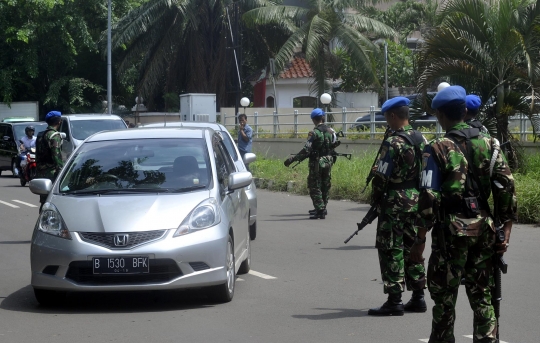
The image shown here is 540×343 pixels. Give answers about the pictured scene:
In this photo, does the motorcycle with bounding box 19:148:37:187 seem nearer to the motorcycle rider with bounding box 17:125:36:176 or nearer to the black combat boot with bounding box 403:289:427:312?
the motorcycle rider with bounding box 17:125:36:176

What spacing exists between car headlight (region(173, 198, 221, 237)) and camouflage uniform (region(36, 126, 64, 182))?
4.85 metres

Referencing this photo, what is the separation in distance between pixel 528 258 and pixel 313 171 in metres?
4.50

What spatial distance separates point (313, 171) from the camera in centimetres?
1377

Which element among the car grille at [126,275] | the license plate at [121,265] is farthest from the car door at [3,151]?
the license plate at [121,265]

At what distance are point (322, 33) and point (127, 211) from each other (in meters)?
25.1

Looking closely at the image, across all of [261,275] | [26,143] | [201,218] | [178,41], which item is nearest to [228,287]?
[201,218]

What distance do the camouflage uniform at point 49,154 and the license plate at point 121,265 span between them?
4.96m

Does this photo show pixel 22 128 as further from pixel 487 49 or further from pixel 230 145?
pixel 230 145

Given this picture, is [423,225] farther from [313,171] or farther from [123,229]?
[313,171]

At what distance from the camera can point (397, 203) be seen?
22.4ft

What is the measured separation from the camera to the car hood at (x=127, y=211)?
279 inches

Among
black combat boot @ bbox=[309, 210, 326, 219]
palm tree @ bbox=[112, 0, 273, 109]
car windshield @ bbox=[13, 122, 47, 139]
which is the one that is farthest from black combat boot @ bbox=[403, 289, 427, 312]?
palm tree @ bbox=[112, 0, 273, 109]

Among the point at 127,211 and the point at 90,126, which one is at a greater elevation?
the point at 90,126

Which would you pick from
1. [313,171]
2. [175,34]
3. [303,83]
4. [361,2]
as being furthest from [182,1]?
[313,171]
